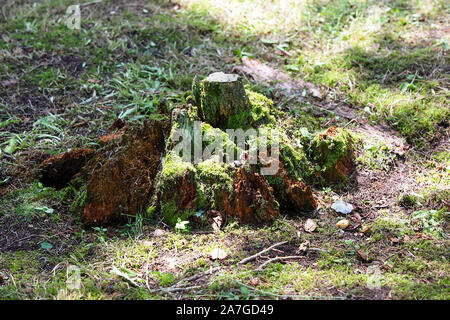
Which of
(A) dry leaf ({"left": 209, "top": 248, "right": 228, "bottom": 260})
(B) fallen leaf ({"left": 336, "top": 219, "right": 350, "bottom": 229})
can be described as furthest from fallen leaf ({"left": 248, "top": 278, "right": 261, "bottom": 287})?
(B) fallen leaf ({"left": 336, "top": 219, "right": 350, "bottom": 229})

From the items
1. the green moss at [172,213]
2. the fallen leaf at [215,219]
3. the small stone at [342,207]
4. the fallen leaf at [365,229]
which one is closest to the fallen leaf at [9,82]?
the green moss at [172,213]

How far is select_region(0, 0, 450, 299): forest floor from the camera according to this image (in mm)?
2643

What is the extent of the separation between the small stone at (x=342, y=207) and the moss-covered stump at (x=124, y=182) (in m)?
1.47

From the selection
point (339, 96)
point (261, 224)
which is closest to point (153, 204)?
point (261, 224)

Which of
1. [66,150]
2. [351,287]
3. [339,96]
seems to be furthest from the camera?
[339,96]

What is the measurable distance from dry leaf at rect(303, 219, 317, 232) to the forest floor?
0.13ft

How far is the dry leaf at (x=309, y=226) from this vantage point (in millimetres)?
3080

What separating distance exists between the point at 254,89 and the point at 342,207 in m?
1.60

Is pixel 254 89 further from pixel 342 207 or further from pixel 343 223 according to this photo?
pixel 343 223

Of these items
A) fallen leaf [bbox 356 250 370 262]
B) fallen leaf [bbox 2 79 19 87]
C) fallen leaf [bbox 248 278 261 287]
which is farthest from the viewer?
fallen leaf [bbox 2 79 19 87]

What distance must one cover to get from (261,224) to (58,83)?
3.01 m

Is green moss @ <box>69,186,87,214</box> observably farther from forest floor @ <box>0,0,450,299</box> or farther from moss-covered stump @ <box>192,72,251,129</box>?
moss-covered stump @ <box>192,72,251,129</box>

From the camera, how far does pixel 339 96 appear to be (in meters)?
4.33
